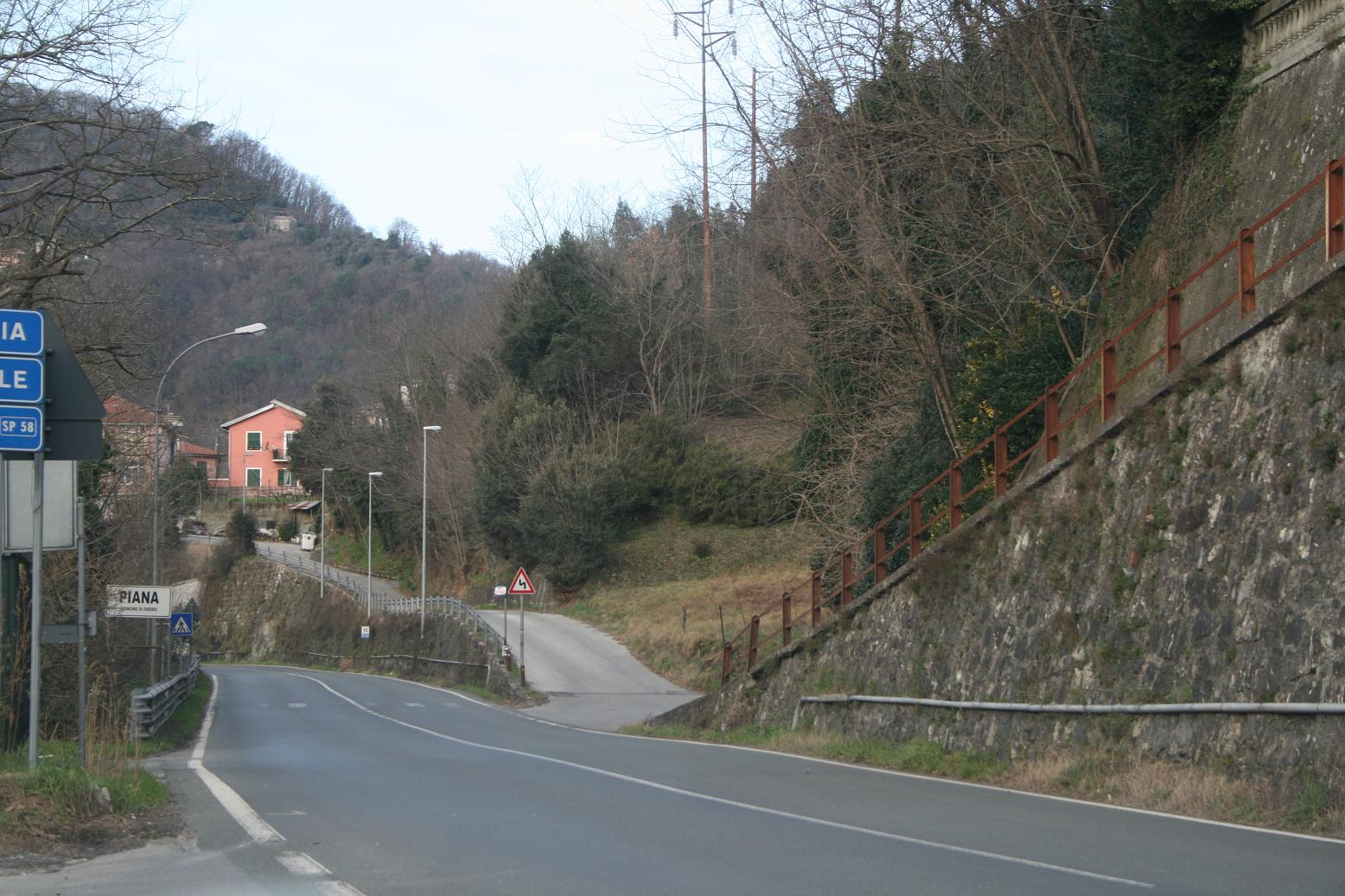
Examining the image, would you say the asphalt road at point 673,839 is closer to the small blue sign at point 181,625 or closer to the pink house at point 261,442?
the small blue sign at point 181,625

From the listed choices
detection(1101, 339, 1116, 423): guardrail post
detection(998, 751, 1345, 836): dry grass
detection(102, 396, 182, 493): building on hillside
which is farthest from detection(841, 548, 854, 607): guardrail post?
detection(102, 396, 182, 493): building on hillside

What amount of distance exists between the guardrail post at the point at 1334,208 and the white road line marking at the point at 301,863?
1009 cm

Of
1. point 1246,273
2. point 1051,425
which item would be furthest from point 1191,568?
point 1051,425

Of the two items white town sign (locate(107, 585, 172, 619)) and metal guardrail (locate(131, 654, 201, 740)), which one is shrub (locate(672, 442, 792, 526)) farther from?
white town sign (locate(107, 585, 172, 619))

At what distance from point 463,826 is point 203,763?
7.76 m

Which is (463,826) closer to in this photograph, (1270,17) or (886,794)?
(886,794)

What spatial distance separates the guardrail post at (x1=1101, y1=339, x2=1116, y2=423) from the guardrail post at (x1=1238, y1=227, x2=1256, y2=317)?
1802 millimetres

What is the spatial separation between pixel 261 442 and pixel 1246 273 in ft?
342

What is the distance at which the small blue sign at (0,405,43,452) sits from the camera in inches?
351

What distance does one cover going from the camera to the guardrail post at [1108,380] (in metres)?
13.9

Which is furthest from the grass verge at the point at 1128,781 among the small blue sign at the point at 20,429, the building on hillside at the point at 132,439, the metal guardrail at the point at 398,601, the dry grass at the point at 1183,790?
the metal guardrail at the point at 398,601

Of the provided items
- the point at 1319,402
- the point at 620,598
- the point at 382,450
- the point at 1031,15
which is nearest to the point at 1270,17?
the point at 1031,15

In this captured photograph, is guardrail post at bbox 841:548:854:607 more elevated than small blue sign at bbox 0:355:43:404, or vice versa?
small blue sign at bbox 0:355:43:404

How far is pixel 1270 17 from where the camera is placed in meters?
15.1
